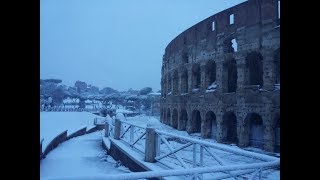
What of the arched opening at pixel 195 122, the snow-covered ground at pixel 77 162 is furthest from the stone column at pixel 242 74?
the snow-covered ground at pixel 77 162

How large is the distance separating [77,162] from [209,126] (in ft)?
31.2

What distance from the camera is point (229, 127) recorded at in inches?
659

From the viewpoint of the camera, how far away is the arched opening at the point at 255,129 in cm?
1451

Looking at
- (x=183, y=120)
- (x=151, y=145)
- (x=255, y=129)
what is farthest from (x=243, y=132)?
(x=151, y=145)

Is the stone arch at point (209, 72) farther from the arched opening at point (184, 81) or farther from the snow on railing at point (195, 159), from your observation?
the snow on railing at point (195, 159)

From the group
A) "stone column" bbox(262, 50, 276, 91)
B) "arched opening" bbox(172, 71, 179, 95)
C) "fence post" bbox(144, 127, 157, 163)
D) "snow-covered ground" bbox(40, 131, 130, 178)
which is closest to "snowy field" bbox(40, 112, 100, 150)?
"snow-covered ground" bbox(40, 131, 130, 178)

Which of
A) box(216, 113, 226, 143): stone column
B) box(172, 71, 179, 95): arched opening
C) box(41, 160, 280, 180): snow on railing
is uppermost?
Result: box(172, 71, 179, 95): arched opening

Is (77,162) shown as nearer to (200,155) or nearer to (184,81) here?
(200,155)

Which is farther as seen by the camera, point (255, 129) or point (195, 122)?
point (195, 122)

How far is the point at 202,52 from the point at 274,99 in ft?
21.2

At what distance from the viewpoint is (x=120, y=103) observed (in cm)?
4909

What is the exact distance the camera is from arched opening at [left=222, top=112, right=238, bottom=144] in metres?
16.2

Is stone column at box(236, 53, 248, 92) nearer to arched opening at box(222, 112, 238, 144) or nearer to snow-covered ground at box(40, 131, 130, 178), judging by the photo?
arched opening at box(222, 112, 238, 144)

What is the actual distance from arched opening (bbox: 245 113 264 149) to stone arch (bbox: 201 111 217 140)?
113 inches
